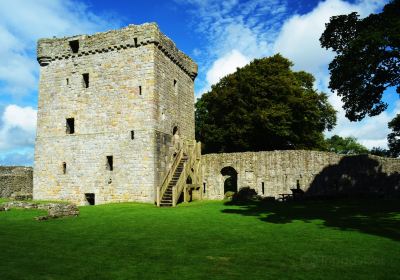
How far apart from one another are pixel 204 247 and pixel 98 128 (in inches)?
590

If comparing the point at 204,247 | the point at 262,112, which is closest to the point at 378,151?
the point at 262,112

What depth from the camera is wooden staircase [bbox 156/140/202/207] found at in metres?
18.9

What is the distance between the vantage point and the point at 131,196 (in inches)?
790

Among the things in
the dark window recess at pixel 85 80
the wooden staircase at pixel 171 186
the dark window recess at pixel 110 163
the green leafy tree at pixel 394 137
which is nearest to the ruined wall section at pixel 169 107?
the wooden staircase at pixel 171 186

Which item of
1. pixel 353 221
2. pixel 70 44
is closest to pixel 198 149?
pixel 70 44

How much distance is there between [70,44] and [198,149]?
10627 mm

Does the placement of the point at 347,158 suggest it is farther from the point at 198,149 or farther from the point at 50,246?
the point at 50,246

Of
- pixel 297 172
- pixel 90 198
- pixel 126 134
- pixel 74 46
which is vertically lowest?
pixel 90 198

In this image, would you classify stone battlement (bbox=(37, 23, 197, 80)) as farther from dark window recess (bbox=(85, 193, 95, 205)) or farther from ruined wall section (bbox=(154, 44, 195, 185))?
dark window recess (bbox=(85, 193, 95, 205))

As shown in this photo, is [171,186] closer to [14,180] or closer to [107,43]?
[107,43]

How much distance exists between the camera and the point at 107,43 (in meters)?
21.8

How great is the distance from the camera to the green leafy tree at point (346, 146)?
6022 cm

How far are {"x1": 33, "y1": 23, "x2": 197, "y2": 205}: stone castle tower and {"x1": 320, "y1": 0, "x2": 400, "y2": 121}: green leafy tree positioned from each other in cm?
960

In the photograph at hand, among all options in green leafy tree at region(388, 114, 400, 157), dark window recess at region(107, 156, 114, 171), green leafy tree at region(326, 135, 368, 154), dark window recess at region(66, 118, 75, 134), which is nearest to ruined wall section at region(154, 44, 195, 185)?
dark window recess at region(107, 156, 114, 171)
